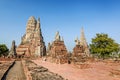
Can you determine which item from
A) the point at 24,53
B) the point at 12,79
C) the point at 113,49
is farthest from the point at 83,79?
the point at 24,53

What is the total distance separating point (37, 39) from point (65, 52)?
157 ft

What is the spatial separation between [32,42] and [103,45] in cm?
5012

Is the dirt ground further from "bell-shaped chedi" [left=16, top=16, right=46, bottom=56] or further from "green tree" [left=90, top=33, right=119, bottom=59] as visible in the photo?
"bell-shaped chedi" [left=16, top=16, right=46, bottom=56]

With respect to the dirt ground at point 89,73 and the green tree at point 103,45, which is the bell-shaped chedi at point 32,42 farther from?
the dirt ground at point 89,73

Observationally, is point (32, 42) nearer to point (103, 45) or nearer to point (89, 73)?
point (103, 45)

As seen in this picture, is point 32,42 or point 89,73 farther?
point 32,42

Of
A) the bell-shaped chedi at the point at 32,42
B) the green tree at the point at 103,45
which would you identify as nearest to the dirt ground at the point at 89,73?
the green tree at the point at 103,45

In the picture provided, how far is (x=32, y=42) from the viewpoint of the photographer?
87125mm

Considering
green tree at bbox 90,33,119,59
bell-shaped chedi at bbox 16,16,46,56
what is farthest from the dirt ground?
bell-shaped chedi at bbox 16,16,46,56

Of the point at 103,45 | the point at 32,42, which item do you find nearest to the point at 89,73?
the point at 103,45

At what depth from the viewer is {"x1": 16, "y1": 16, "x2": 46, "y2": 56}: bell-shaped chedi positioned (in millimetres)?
78875

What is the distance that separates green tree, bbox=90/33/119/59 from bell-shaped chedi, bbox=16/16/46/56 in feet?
121

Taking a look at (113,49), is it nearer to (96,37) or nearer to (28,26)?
(96,37)

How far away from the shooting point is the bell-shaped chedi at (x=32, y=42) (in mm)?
78875
